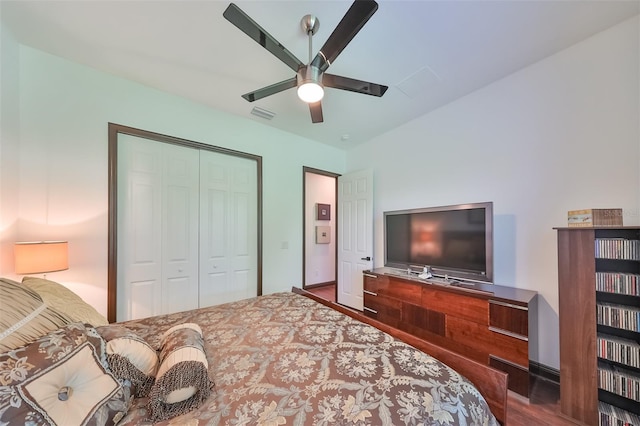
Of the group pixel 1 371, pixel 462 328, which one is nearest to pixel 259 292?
pixel 462 328

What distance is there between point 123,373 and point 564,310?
103 inches

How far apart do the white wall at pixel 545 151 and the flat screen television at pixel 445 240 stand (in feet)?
0.81

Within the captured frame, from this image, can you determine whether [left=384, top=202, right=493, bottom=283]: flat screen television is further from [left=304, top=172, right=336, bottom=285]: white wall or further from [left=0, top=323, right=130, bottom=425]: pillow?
[left=0, top=323, right=130, bottom=425]: pillow

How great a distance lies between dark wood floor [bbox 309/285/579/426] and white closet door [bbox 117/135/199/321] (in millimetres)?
3123

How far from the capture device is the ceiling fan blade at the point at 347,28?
1.23m

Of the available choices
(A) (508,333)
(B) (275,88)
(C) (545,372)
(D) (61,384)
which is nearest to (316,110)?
(B) (275,88)

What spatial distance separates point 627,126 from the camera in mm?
1762

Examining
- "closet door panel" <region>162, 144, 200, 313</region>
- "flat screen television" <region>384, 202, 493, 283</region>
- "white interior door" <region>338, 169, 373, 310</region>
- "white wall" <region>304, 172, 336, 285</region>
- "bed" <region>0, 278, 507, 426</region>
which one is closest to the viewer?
"bed" <region>0, 278, 507, 426</region>

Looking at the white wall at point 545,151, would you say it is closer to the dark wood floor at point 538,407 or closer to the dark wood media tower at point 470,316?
the dark wood floor at point 538,407

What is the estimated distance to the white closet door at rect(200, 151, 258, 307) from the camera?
2.89 metres

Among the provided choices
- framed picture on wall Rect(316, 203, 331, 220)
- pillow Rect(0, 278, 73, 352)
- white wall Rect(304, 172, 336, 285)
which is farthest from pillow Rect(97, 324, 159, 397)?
framed picture on wall Rect(316, 203, 331, 220)

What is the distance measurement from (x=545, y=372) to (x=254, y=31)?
3.49m

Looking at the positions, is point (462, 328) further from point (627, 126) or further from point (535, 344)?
point (627, 126)

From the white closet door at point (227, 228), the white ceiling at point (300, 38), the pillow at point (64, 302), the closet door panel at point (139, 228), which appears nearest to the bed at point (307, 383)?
the pillow at point (64, 302)
